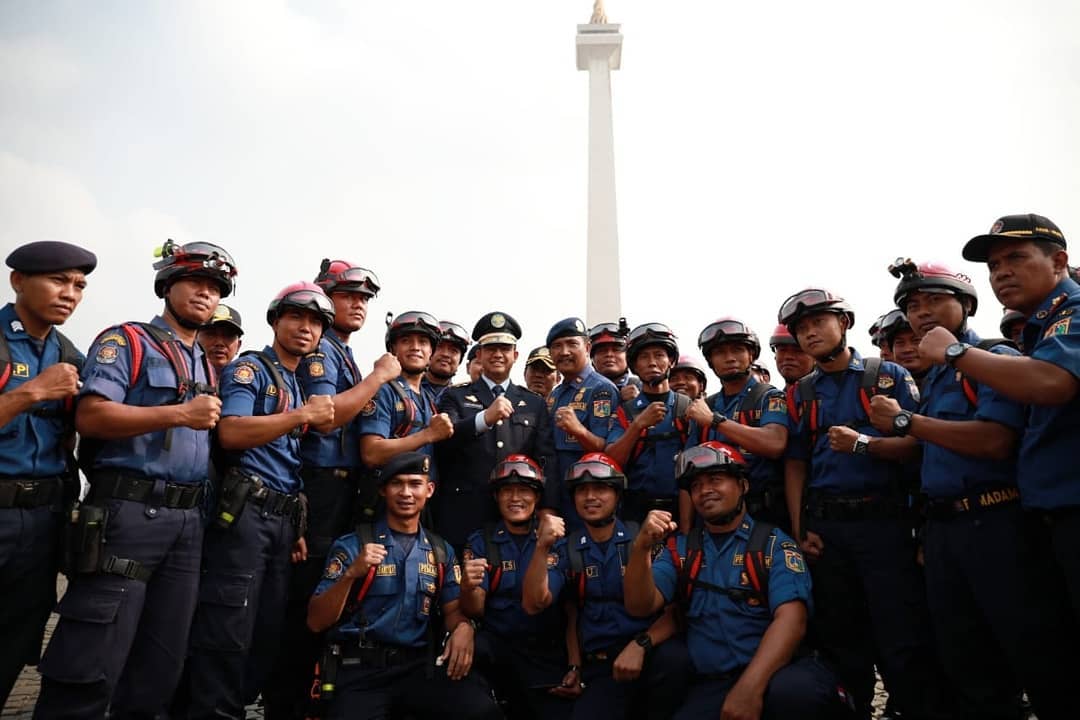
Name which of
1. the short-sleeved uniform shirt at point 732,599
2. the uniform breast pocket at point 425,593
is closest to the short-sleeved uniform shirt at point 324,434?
the uniform breast pocket at point 425,593

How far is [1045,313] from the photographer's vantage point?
3.72m

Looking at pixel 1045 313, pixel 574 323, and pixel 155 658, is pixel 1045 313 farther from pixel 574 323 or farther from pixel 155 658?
pixel 155 658

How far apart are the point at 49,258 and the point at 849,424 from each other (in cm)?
536

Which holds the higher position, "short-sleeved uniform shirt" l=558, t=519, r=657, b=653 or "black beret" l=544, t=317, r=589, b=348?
"black beret" l=544, t=317, r=589, b=348

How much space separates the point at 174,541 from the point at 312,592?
144 cm

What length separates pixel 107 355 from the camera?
395 centimetres

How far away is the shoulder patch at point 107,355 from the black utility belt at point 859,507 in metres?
4.76

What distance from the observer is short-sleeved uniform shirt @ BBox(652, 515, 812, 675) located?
14.4 feet

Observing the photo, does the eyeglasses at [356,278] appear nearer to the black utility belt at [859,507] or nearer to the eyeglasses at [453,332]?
the eyeglasses at [453,332]

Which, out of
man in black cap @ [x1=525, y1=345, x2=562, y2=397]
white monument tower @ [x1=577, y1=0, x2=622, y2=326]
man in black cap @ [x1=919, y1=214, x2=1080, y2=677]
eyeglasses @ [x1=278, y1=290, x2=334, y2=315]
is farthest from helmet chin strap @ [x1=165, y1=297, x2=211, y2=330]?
white monument tower @ [x1=577, y1=0, x2=622, y2=326]

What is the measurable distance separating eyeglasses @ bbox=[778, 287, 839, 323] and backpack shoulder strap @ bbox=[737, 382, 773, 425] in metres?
0.67

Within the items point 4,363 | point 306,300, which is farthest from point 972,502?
point 4,363

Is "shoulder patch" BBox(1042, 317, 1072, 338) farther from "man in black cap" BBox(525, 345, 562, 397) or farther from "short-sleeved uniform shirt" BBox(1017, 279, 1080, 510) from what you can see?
"man in black cap" BBox(525, 345, 562, 397)

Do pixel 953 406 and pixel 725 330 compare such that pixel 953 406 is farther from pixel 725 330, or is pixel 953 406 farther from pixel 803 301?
pixel 725 330
